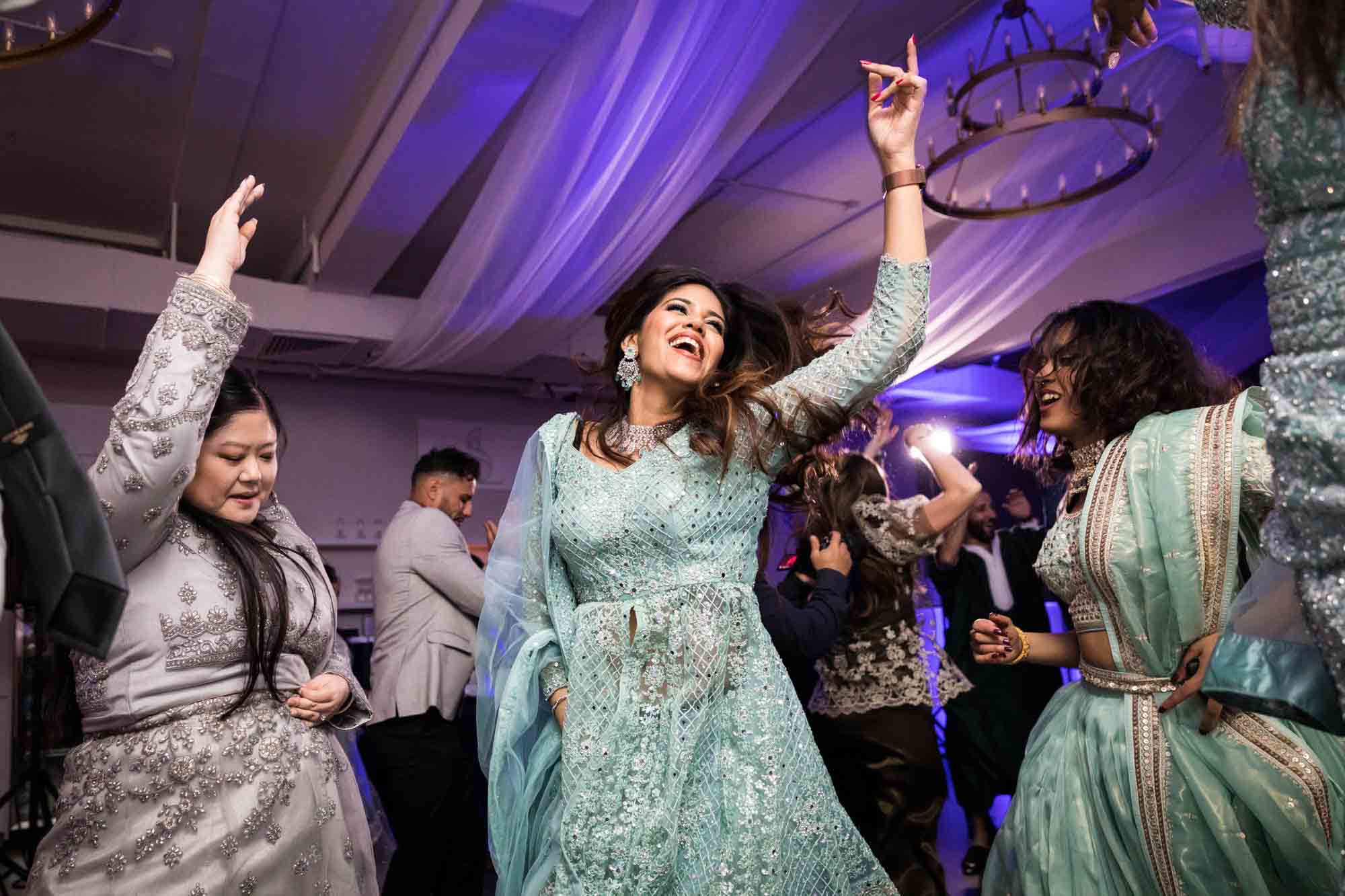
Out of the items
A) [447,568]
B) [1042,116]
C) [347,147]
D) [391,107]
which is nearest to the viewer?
[1042,116]

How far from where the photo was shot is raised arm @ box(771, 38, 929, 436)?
154 cm

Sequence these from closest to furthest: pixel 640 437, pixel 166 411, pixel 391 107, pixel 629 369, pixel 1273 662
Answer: pixel 1273 662 < pixel 166 411 < pixel 640 437 < pixel 629 369 < pixel 391 107

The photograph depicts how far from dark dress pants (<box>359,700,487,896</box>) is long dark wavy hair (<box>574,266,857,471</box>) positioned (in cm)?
177

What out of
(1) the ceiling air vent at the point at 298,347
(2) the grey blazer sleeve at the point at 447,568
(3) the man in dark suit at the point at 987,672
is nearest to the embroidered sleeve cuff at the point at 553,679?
(2) the grey blazer sleeve at the point at 447,568

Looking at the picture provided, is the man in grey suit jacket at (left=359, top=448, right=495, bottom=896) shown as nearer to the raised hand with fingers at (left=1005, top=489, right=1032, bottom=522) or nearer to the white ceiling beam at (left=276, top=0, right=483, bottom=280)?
the white ceiling beam at (left=276, top=0, right=483, bottom=280)

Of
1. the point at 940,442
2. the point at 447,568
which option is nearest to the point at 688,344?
the point at 940,442

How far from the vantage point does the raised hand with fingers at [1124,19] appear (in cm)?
143

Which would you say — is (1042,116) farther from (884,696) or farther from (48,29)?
(48,29)

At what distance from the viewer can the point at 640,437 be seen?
1688mm

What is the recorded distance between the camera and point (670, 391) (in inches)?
68.3

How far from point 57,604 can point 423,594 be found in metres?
2.49

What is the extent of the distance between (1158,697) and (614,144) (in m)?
2.16

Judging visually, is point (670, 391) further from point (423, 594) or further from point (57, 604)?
point (423, 594)

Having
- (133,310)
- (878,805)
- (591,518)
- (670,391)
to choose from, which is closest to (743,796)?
(591,518)
